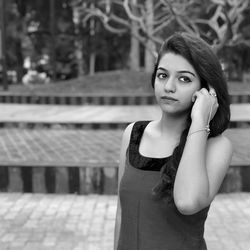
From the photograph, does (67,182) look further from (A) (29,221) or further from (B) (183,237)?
(B) (183,237)

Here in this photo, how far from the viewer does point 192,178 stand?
56.0 inches

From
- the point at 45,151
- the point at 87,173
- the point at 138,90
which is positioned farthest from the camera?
the point at 138,90

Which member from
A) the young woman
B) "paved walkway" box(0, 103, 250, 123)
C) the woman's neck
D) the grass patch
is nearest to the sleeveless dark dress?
the young woman

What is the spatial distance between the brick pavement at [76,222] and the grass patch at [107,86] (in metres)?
9.62

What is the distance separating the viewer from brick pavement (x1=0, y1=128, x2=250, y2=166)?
5.84m

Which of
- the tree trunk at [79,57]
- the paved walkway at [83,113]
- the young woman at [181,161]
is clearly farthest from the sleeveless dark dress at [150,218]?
the tree trunk at [79,57]

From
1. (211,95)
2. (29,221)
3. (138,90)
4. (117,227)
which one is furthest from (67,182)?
(138,90)

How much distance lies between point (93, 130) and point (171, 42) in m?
7.60

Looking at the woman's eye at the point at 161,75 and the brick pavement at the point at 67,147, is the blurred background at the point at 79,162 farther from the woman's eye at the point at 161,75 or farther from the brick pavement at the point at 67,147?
the woman's eye at the point at 161,75

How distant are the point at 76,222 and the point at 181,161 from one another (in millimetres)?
2987

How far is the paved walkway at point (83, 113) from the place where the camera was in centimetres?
1025

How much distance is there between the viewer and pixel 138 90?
14969 mm

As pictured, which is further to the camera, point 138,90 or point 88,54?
point 88,54

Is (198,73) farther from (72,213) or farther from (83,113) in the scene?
(83,113)
